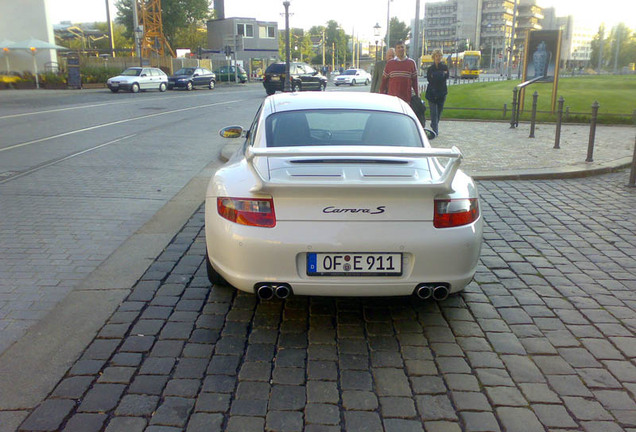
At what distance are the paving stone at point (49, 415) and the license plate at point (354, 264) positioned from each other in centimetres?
148

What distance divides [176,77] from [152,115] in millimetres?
21395

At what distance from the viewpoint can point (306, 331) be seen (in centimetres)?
375

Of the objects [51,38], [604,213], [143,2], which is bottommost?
[604,213]

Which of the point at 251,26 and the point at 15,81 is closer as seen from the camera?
the point at 15,81

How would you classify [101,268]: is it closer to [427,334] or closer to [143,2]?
[427,334]

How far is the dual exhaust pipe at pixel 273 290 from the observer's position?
11.5 ft

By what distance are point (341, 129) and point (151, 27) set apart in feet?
199

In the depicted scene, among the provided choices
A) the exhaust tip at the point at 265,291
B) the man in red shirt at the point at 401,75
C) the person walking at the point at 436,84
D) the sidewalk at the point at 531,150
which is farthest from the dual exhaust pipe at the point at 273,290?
the person walking at the point at 436,84

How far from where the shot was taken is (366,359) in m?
3.38

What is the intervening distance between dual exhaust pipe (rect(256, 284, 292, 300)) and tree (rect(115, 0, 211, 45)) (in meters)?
65.4

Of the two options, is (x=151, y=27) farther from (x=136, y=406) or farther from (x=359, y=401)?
(x=359, y=401)

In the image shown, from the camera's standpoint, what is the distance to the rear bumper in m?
3.42

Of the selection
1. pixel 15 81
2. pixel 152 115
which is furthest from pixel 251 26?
pixel 152 115

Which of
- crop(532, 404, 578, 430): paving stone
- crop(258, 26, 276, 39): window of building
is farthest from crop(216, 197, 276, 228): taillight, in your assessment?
crop(258, 26, 276, 39): window of building
